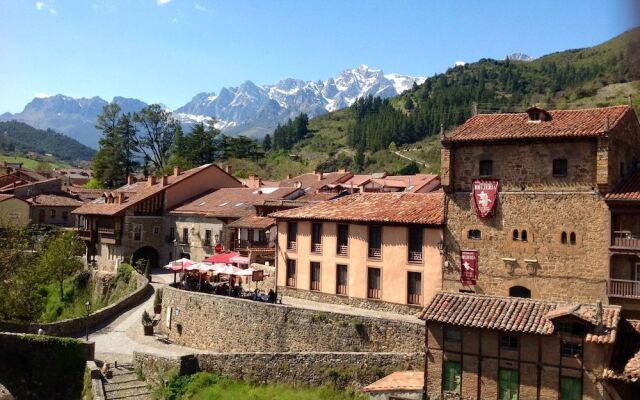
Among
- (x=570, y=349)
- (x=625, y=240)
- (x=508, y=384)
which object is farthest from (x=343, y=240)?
(x=570, y=349)

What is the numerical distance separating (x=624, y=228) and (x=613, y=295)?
2.73m

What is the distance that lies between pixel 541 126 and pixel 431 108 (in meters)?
113

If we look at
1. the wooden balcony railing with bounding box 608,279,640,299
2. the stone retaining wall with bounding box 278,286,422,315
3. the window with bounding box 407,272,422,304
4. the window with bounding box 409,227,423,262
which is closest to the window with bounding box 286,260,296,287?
the stone retaining wall with bounding box 278,286,422,315

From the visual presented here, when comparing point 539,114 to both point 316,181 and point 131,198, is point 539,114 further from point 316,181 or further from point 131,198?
point 131,198

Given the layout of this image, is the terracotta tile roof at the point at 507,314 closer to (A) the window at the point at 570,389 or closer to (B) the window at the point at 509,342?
(B) the window at the point at 509,342

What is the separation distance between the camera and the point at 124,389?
93.8 ft

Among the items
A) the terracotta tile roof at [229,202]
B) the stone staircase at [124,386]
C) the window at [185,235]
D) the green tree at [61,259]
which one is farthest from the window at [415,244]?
the green tree at [61,259]

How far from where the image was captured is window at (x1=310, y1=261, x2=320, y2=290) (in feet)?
110

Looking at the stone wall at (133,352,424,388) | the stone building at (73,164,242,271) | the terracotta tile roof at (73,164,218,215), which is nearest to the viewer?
the stone wall at (133,352,424,388)

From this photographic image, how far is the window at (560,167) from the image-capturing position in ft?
86.6

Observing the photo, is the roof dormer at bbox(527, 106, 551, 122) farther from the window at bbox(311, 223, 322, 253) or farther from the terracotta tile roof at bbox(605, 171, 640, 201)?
the window at bbox(311, 223, 322, 253)

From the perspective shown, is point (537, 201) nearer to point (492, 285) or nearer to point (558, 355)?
point (492, 285)

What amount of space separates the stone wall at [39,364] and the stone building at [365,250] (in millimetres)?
11424

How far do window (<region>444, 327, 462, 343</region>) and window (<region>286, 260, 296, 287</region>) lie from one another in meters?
14.3
